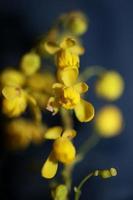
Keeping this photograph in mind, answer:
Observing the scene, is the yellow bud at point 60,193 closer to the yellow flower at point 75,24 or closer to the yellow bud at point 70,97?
the yellow bud at point 70,97

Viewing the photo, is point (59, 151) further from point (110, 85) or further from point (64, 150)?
point (110, 85)

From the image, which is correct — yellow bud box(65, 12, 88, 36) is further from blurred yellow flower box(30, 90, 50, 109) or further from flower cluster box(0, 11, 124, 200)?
blurred yellow flower box(30, 90, 50, 109)

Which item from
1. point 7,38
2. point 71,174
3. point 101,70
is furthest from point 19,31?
point 71,174

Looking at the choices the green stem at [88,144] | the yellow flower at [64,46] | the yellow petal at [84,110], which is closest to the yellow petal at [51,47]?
the yellow flower at [64,46]

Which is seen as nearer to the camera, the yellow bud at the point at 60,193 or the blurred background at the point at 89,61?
the yellow bud at the point at 60,193

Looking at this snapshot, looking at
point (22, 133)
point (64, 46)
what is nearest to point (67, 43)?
point (64, 46)

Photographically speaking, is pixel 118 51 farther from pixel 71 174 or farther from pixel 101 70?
pixel 71 174
